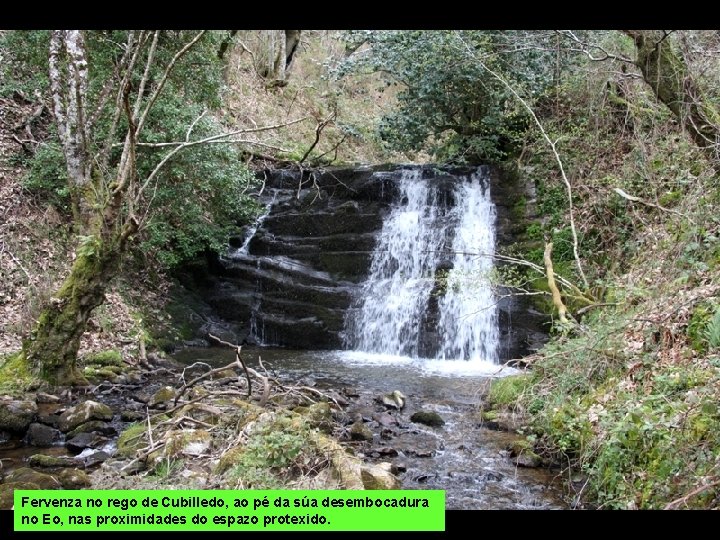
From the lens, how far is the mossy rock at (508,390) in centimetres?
714

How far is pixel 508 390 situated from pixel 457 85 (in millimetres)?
8958

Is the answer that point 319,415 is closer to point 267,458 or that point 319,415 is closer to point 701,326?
point 267,458

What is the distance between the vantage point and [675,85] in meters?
8.07

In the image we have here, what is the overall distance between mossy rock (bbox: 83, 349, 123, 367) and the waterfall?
193 inches

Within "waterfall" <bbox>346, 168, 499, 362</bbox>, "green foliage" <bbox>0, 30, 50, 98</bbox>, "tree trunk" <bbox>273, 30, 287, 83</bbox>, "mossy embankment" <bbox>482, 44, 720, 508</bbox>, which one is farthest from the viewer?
"tree trunk" <bbox>273, 30, 287, 83</bbox>

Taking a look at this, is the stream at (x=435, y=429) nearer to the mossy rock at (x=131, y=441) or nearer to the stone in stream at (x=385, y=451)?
the stone in stream at (x=385, y=451)

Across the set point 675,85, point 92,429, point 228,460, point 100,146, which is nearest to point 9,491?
point 228,460

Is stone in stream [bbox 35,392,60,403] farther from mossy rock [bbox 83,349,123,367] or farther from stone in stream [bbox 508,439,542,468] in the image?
stone in stream [bbox 508,439,542,468]

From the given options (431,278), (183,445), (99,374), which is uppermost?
(431,278)

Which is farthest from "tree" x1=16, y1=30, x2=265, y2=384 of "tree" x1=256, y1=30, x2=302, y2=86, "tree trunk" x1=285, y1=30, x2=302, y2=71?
"tree trunk" x1=285, y1=30, x2=302, y2=71

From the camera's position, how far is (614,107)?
11.9 m

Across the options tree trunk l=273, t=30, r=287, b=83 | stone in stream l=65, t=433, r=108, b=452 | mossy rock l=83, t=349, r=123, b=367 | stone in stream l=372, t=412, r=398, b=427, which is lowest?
stone in stream l=65, t=433, r=108, b=452

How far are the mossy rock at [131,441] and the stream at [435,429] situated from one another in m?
2.24

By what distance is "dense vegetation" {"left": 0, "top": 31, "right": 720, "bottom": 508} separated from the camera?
4.74 meters
